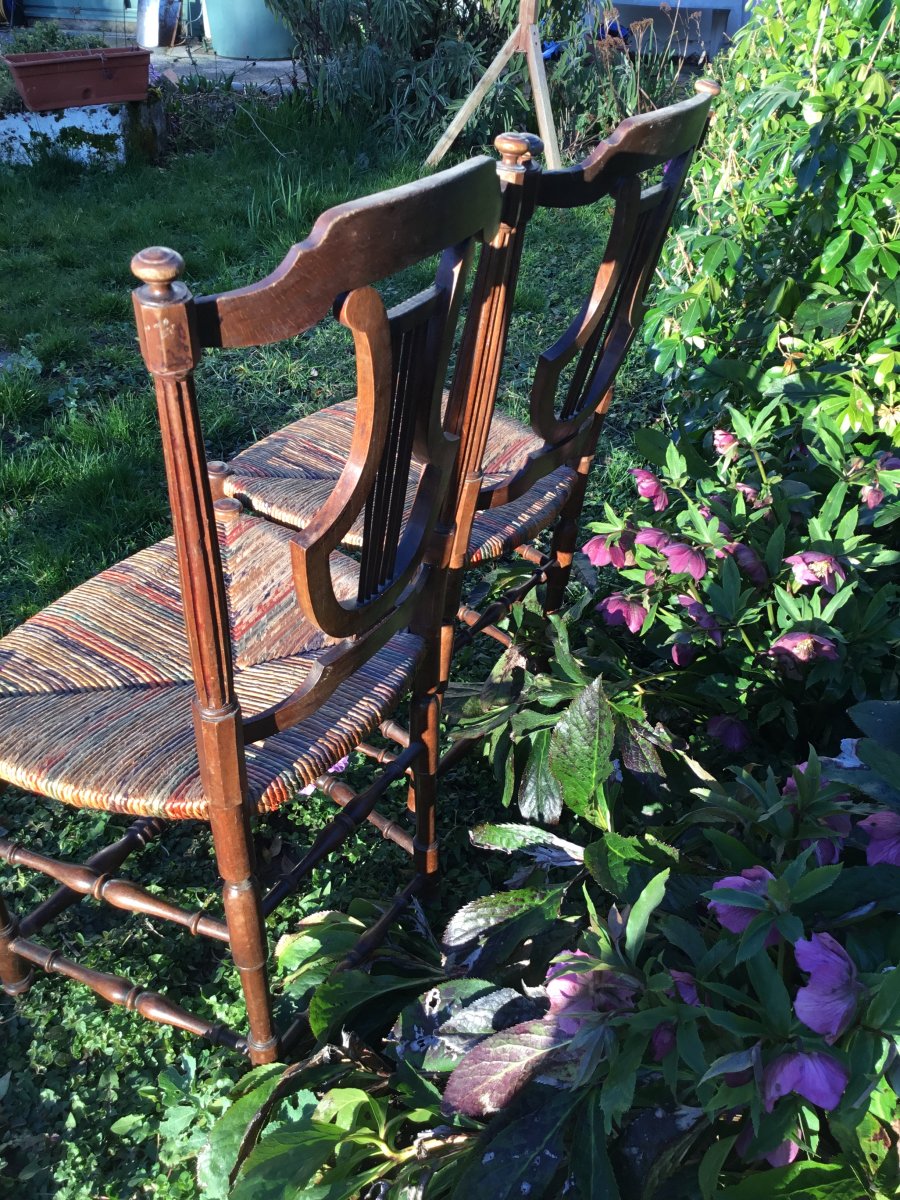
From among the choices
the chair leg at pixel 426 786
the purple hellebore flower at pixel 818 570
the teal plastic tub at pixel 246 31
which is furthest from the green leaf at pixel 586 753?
the teal plastic tub at pixel 246 31

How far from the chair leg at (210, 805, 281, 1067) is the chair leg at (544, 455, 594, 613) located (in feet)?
3.28

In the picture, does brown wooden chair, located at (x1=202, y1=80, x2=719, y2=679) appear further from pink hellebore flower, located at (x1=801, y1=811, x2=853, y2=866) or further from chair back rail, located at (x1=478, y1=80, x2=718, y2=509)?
pink hellebore flower, located at (x1=801, y1=811, x2=853, y2=866)

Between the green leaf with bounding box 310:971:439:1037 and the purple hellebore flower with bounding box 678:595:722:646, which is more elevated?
the purple hellebore flower with bounding box 678:595:722:646

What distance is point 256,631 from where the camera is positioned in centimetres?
150

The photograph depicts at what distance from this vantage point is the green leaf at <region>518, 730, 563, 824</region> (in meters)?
1.67

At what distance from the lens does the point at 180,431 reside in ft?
2.94

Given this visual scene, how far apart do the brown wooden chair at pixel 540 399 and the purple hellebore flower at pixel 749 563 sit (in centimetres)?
32

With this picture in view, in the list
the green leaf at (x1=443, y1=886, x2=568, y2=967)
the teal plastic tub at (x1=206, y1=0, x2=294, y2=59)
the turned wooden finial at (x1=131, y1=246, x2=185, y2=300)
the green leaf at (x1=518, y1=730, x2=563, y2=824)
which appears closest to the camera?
the turned wooden finial at (x1=131, y1=246, x2=185, y2=300)

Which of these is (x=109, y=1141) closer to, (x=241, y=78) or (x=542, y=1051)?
(x=542, y=1051)

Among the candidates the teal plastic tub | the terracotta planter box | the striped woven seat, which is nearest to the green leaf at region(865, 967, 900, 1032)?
the striped woven seat

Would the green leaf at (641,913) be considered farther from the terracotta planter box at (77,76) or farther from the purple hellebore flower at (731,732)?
the terracotta planter box at (77,76)

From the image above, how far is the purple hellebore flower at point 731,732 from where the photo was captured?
183 cm

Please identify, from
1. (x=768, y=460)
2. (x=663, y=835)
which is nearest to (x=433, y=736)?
(x=663, y=835)

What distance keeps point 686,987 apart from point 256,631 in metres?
0.77
